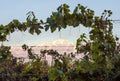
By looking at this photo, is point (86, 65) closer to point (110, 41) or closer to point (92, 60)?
point (92, 60)

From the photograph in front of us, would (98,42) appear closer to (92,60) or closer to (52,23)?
(92,60)

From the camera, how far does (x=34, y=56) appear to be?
6500 millimetres

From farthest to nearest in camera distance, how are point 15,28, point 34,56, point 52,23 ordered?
point 34,56 < point 15,28 < point 52,23

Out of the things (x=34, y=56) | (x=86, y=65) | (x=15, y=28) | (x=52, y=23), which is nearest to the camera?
(x=86, y=65)

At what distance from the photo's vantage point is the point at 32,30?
3.89 m

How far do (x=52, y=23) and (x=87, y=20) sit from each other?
1.10 feet

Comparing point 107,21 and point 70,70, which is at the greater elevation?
point 107,21

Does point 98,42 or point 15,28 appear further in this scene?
point 15,28

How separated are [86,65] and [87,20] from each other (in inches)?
20.4

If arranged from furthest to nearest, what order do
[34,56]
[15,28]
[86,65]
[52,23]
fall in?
[34,56]
[15,28]
[52,23]
[86,65]

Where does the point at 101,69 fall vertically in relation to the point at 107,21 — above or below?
below

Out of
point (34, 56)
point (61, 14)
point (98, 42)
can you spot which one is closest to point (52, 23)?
point (61, 14)

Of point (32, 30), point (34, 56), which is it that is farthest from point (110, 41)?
point (34, 56)

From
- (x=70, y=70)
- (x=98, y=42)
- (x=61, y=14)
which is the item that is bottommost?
(x=70, y=70)
